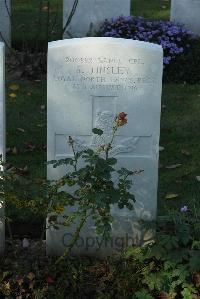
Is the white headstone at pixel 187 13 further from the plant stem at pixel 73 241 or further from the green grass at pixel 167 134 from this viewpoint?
the plant stem at pixel 73 241

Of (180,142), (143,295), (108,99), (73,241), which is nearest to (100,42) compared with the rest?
(108,99)

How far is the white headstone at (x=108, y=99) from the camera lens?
402 centimetres

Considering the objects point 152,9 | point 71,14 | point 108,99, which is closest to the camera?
point 108,99

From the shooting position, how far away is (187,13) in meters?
8.62

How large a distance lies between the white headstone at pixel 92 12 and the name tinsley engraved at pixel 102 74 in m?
4.68

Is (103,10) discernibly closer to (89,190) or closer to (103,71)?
(103,71)

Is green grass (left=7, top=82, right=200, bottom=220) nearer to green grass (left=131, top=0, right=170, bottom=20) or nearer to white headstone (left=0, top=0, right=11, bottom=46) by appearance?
white headstone (left=0, top=0, right=11, bottom=46)

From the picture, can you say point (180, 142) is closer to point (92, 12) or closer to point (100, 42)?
point (100, 42)

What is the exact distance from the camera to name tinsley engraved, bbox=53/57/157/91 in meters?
4.03

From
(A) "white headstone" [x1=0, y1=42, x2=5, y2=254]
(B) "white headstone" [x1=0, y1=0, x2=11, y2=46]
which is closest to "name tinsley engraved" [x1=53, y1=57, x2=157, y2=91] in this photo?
(A) "white headstone" [x1=0, y1=42, x2=5, y2=254]

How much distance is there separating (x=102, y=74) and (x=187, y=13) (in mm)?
4837

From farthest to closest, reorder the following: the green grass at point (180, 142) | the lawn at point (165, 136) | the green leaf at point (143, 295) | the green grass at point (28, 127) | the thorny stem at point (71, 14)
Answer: the thorny stem at point (71, 14) → the green grass at point (28, 127) → the lawn at point (165, 136) → the green grass at point (180, 142) → the green leaf at point (143, 295)

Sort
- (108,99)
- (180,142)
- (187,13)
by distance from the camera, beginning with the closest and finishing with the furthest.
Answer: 1. (108,99)
2. (180,142)
3. (187,13)

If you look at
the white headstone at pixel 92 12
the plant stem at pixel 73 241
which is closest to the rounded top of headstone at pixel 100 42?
the plant stem at pixel 73 241
